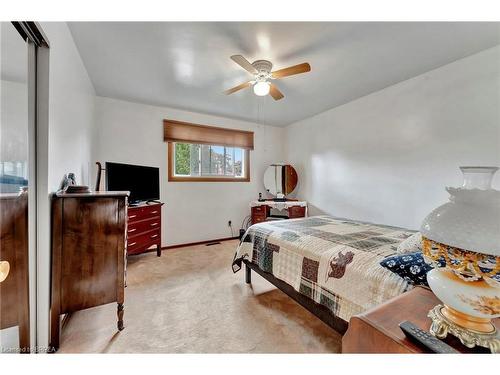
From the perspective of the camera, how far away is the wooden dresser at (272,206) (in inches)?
154

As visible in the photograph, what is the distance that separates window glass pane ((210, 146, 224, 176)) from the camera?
4.06 metres

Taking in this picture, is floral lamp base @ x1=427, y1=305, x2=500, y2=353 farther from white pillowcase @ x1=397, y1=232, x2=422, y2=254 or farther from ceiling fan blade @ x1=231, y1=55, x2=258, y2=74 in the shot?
ceiling fan blade @ x1=231, y1=55, x2=258, y2=74

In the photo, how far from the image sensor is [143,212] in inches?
113

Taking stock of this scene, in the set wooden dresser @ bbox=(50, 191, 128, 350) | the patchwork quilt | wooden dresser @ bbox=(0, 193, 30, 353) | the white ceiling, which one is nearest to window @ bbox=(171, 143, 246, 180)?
the white ceiling

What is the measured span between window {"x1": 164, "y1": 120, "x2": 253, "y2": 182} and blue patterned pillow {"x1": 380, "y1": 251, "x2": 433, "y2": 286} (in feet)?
10.7

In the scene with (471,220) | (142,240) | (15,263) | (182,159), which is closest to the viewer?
(471,220)

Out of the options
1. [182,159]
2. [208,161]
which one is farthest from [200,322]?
[208,161]

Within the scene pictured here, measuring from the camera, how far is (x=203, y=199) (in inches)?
153

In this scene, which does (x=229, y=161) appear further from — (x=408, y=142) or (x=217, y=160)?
(x=408, y=142)

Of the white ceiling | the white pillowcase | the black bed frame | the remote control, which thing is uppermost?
the white ceiling

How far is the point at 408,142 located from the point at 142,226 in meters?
3.64

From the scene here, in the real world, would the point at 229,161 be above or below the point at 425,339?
above

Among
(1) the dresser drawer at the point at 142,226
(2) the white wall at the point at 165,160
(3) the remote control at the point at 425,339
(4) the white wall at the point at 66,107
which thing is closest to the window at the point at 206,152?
(2) the white wall at the point at 165,160
